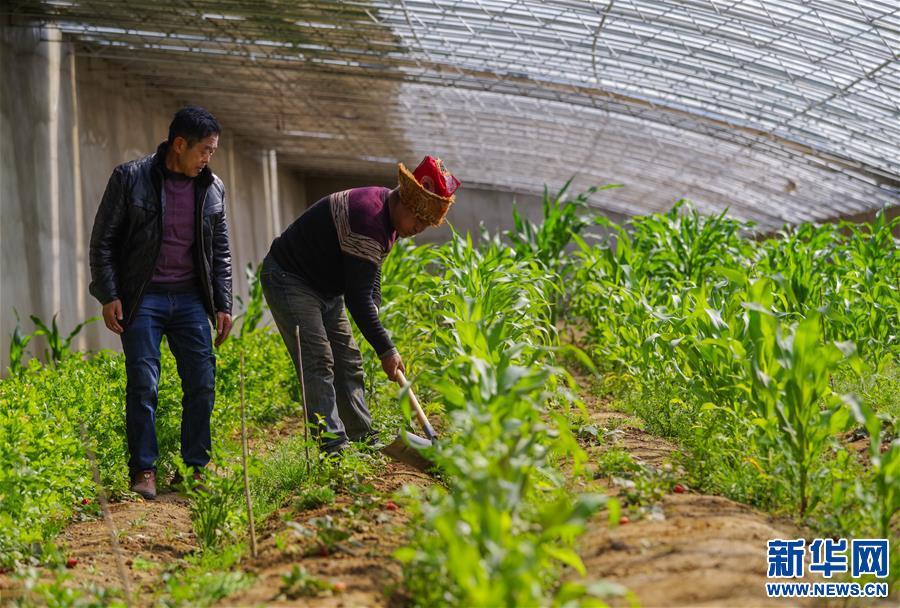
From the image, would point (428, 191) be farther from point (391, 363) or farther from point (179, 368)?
point (179, 368)

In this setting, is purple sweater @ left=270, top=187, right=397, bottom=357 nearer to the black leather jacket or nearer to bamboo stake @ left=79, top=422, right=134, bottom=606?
the black leather jacket

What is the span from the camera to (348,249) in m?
4.38

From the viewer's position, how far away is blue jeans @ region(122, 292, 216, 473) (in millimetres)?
4652

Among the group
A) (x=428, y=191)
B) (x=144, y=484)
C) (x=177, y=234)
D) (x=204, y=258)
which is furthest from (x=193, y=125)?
(x=144, y=484)

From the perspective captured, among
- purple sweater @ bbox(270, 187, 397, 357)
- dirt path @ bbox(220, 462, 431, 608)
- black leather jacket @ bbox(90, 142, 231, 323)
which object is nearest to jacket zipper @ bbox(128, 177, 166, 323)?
black leather jacket @ bbox(90, 142, 231, 323)

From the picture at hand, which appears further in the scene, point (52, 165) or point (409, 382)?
point (52, 165)

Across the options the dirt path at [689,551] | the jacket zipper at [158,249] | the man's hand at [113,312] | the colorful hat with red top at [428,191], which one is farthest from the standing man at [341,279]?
the dirt path at [689,551]

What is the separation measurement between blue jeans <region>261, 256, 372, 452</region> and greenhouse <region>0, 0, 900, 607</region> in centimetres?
2

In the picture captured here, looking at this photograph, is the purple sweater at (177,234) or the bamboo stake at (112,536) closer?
the bamboo stake at (112,536)

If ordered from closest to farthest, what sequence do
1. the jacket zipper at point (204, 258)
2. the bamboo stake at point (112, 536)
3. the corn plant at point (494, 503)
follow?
the corn plant at point (494, 503), the bamboo stake at point (112, 536), the jacket zipper at point (204, 258)

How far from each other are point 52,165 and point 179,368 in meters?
6.70

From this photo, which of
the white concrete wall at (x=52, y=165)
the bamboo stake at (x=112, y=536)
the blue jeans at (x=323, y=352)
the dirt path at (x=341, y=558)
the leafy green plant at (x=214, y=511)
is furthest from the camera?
the white concrete wall at (x=52, y=165)

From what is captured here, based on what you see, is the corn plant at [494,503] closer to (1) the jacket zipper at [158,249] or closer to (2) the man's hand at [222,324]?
(2) the man's hand at [222,324]

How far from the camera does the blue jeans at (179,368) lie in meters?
4.65
